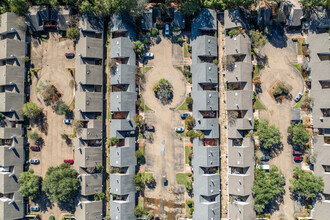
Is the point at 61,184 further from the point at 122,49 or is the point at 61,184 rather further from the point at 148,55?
the point at 148,55

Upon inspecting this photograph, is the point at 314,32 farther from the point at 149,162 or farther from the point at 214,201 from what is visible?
the point at 149,162

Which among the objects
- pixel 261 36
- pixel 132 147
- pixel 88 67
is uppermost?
pixel 261 36

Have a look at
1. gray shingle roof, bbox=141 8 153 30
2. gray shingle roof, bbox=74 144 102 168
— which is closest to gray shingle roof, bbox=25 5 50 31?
gray shingle roof, bbox=141 8 153 30

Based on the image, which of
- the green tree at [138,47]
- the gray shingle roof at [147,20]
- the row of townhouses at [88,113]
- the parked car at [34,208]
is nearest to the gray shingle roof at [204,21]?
the gray shingle roof at [147,20]

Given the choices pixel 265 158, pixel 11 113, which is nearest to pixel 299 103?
pixel 265 158

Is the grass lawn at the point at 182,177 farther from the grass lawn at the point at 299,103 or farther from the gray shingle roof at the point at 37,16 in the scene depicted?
the gray shingle roof at the point at 37,16

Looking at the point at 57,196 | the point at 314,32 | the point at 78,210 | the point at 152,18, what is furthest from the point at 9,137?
the point at 314,32

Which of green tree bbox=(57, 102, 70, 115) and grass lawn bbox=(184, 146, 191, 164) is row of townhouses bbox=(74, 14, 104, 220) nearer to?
green tree bbox=(57, 102, 70, 115)
